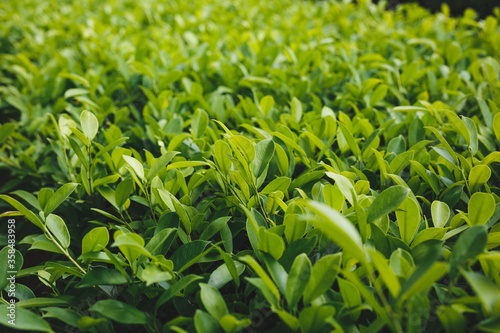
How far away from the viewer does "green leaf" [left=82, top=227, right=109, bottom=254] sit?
100 cm

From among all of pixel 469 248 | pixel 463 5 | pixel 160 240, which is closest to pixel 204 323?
pixel 160 240

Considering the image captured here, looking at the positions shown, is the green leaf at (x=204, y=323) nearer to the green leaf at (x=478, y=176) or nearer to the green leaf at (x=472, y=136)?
the green leaf at (x=478, y=176)

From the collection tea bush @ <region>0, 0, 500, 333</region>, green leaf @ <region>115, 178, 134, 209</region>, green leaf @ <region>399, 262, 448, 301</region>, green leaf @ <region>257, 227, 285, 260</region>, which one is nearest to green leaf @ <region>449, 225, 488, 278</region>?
tea bush @ <region>0, 0, 500, 333</region>

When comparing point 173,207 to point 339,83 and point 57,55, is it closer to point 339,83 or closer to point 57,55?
point 339,83

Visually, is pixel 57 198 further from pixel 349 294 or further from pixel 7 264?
pixel 349 294

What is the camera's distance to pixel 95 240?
1007 mm

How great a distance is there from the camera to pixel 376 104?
1.78 meters

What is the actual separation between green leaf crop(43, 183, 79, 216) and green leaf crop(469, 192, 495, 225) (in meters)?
1.14

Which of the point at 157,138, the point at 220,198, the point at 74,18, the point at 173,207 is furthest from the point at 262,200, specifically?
the point at 74,18

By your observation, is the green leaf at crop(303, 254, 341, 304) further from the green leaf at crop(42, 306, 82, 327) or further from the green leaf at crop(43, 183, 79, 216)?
the green leaf at crop(43, 183, 79, 216)

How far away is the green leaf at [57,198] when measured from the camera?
1.09 meters

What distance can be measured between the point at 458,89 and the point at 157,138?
164 centimetres

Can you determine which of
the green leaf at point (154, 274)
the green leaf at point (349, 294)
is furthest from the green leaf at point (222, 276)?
the green leaf at point (349, 294)

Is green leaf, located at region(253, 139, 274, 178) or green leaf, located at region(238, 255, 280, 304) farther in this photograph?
green leaf, located at region(253, 139, 274, 178)
